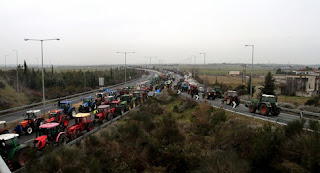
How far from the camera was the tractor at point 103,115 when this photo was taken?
2116cm

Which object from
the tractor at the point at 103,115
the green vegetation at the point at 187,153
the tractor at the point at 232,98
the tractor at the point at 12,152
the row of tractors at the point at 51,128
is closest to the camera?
the green vegetation at the point at 187,153

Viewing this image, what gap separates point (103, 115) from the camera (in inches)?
851

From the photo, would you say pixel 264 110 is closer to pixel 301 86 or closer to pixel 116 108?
pixel 116 108

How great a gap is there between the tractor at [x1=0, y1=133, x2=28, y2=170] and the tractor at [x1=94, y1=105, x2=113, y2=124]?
28.7 feet

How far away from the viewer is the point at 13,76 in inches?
1860

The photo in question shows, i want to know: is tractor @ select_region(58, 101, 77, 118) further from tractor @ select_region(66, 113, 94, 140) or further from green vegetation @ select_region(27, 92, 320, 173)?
green vegetation @ select_region(27, 92, 320, 173)

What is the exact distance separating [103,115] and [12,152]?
9819 mm

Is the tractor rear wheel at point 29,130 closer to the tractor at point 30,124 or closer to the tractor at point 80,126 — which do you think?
the tractor at point 30,124

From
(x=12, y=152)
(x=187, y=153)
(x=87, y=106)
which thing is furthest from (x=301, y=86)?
(x=12, y=152)

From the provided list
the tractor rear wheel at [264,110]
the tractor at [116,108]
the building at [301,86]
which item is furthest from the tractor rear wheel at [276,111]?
the building at [301,86]

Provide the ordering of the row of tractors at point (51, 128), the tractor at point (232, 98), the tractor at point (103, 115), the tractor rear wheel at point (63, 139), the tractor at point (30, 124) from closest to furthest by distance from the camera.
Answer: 1. the row of tractors at point (51, 128)
2. the tractor rear wheel at point (63, 139)
3. the tractor at point (30, 124)
4. the tractor at point (103, 115)
5. the tractor at point (232, 98)

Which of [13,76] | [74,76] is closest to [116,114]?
[13,76]

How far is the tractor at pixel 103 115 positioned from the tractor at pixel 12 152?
28.7ft

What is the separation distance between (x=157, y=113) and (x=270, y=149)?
16.2 m
